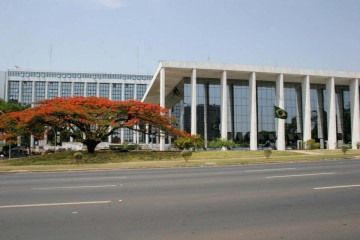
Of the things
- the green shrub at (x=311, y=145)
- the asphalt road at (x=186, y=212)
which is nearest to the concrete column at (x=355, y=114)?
the green shrub at (x=311, y=145)

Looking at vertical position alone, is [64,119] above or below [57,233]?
above

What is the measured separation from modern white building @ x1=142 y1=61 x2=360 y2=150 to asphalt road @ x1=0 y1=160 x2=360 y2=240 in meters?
32.0

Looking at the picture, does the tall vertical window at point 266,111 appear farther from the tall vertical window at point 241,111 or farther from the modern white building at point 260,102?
the tall vertical window at point 241,111

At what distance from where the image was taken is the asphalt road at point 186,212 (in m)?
5.53

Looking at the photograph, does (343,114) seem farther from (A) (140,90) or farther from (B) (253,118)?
(A) (140,90)

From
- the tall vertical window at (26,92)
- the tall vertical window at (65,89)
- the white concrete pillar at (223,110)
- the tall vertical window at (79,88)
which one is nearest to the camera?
the white concrete pillar at (223,110)

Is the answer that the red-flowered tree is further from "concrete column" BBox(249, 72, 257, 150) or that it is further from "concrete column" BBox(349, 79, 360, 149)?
"concrete column" BBox(349, 79, 360, 149)

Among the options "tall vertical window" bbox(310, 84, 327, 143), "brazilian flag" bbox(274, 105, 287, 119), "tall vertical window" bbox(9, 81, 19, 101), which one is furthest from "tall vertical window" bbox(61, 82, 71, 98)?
"tall vertical window" bbox(310, 84, 327, 143)

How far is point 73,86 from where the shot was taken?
102750mm

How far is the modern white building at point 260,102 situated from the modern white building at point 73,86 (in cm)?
5154

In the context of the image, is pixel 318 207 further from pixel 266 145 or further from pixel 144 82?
pixel 144 82

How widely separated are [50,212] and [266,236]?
459 cm

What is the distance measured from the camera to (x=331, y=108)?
47.1 metres

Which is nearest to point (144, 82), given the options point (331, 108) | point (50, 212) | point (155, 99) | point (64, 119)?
point (155, 99)
